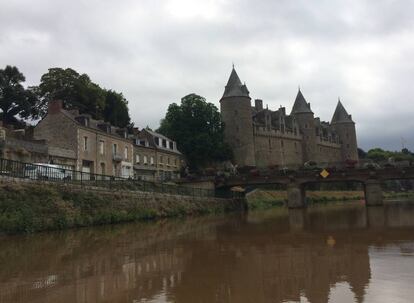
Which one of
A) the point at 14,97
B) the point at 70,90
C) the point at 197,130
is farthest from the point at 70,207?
the point at 197,130

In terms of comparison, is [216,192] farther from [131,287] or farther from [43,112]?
[131,287]

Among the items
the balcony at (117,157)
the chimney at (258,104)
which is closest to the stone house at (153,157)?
the balcony at (117,157)

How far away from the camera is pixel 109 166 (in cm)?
3738

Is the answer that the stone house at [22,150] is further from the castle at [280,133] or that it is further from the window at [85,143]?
the castle at [280,133]

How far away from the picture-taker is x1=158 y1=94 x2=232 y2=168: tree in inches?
2176

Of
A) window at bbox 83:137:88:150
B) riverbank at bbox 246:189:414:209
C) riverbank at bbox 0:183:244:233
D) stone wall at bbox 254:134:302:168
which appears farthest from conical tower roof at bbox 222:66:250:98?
riverbank at bbox 0:183:244:233

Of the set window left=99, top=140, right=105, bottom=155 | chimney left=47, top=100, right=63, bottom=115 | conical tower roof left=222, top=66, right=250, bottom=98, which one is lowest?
window left=99, top=140, right=105, bottom=155

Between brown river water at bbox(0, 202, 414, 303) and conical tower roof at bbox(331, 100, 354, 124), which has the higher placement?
conical tower roof at bbox(331, 100, 354, 124)

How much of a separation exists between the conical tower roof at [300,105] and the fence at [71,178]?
45.7m

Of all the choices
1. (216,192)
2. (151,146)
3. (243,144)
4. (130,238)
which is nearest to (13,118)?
(151,146)

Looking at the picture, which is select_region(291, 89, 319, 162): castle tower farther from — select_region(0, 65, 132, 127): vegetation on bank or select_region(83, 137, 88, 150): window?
select_region(83, 137, 88, 150): window

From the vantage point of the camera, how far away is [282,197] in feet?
169

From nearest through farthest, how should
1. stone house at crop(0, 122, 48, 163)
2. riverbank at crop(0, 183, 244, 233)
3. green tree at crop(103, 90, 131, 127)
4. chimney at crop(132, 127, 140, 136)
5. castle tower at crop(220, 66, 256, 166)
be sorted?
1. riverbank at crop(0, 183, 244, 233)
2. stone house at crop(0, 122, 48, 163)
3. chimney at crop(132, 127, 140, 136)
4. green tree at crop(103, 90, 131, 127)
5. castle tower at crop(220, 66, 256, 166)

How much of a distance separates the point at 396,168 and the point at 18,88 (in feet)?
131
